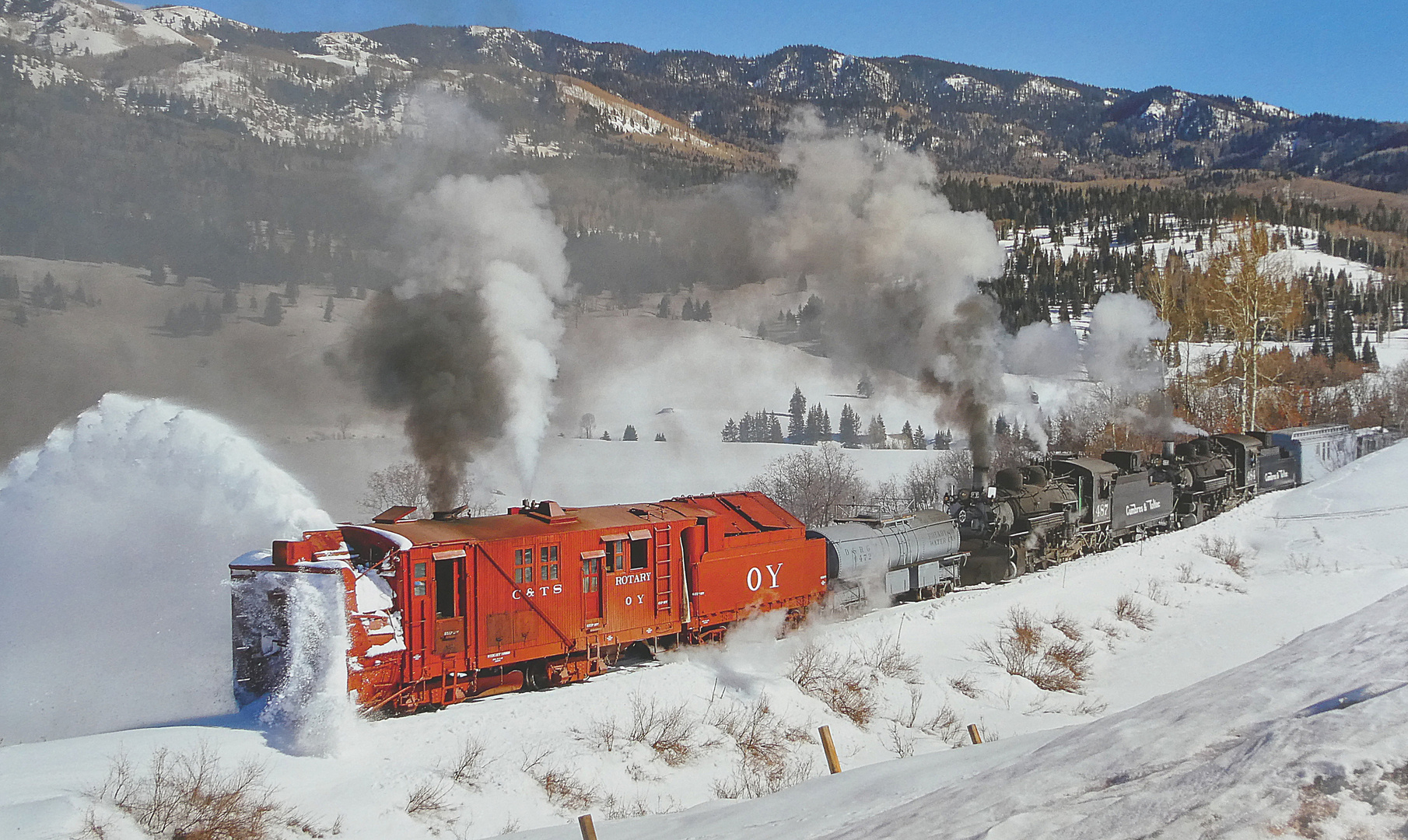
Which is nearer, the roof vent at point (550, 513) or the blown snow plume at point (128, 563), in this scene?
the blown snow plume at point (128, 563)

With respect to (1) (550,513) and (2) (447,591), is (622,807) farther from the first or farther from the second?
(1) (550,513)

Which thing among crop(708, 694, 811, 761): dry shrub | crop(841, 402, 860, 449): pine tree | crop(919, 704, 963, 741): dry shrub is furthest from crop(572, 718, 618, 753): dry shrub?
crop(841, 402, 860, 449): pine tree

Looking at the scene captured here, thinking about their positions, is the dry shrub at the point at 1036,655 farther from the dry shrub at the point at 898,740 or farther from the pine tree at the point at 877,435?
the pine tree at the point at 877,435

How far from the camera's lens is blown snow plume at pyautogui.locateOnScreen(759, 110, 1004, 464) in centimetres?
3100

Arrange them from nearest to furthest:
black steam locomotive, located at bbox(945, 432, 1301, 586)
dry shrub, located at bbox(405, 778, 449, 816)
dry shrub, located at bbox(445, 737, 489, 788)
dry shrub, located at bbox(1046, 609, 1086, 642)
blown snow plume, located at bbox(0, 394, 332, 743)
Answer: dry shrub, located at bbox(405, 778, 449, 816) < dry shrub, located at bbox(445, 737, 489, 788) < blown snow plume, located at bbox(0, 394, 332, 743) < dry shrub, located at bbox(1046, 609, 1086, 642) < black steam locomotive, located at bbox(945, 432, 1301, 586)

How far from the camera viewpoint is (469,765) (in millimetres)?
12984

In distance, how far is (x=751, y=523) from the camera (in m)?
20.7

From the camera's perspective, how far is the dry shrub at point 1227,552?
29812 millimetres

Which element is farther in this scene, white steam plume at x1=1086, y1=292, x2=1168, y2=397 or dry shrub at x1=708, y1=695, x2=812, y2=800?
white steam plume at x1=1086, y1=292, x2=1168, y2=397

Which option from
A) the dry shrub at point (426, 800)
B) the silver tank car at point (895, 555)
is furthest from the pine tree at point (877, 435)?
the dry shrub at point (426, 800)

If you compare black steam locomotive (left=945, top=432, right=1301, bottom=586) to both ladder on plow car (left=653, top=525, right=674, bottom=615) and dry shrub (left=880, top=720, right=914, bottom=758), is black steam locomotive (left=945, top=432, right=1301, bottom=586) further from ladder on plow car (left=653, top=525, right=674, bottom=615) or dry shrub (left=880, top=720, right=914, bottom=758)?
ladder on plow car (left=653, top=525, right=674, bottom=615)

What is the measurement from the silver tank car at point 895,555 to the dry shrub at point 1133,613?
453 centimetres

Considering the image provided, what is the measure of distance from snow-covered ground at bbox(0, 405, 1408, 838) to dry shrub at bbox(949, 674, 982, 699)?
0.05 m

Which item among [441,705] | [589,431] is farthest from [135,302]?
[441,705]
